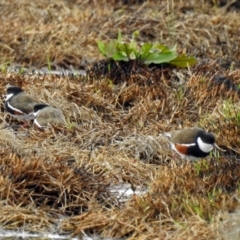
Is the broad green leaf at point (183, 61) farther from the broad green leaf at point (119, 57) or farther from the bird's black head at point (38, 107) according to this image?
the bird's black head at point (38, 107)

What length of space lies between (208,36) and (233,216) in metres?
6.42

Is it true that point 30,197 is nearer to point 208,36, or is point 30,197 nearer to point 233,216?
point 233,216

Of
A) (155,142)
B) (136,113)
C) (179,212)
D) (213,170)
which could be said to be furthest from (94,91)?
(179,212)

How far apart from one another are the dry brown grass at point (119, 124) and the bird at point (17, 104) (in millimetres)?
206

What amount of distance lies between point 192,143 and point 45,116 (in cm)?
164

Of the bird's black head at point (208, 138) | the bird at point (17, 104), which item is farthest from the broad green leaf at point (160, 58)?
the bird's black head at point (208, 138)

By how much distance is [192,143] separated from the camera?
809 centimetres

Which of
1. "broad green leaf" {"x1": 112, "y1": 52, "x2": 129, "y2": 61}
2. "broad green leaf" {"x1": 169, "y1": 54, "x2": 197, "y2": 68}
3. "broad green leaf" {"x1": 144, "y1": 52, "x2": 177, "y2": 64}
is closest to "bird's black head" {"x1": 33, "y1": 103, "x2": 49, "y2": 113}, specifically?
"broad green leaf" {"x1": 112, "y1": 52, "x2": 129, "y2": 61}

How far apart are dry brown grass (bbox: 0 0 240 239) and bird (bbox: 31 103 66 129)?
92 millimetres

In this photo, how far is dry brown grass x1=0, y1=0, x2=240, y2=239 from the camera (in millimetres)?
7012

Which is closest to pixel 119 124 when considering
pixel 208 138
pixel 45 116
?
pixel 45 116

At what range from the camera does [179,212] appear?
6.91 m

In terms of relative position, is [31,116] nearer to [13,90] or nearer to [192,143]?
[13,90]

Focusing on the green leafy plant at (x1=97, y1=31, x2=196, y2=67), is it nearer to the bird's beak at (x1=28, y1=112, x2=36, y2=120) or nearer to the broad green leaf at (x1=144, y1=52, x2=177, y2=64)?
the broad green leaf at (x1=144, y1=52, x2=177, y2=64)
